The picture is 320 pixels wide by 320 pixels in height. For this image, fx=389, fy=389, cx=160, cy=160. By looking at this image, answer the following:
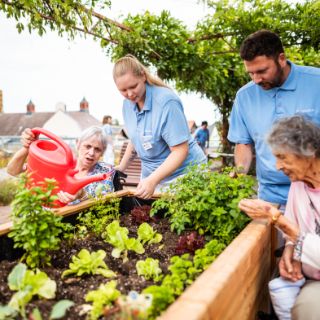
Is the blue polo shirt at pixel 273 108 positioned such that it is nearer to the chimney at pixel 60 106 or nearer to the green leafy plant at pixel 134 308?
the green leafy plant at pixel 134 308

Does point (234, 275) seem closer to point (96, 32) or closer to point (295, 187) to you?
point (295, 187)

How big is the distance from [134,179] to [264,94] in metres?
3.32

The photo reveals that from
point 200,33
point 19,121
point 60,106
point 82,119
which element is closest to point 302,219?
point 200,33

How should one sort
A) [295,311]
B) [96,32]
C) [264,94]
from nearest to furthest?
[295,311] < [264,94] < [96,32]

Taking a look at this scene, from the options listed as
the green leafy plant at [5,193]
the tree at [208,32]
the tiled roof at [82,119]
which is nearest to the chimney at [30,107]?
the tiled roof at [82,119]

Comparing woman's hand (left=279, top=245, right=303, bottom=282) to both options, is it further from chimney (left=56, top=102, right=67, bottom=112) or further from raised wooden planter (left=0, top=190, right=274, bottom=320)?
chimney (left=56, top=102, right=67, bottom=112)

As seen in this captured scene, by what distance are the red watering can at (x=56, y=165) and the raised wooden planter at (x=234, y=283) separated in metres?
0.14

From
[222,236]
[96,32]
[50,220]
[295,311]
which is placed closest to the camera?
[50,220]

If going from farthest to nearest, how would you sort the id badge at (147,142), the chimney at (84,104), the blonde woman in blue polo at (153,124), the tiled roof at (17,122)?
the chimney at (84,104) → the tiled roof at (17,122) → the id badge at (147,142) → the blonde woman in blue polo at (153,124)

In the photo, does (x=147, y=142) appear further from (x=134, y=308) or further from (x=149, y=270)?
(x=134, y=308)

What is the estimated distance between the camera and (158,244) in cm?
173

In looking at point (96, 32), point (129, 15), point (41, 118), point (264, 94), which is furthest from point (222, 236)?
point (41, 118)

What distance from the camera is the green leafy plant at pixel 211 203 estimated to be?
166 centimetres

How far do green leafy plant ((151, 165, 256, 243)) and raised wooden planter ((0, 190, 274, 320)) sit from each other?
0.11 m
